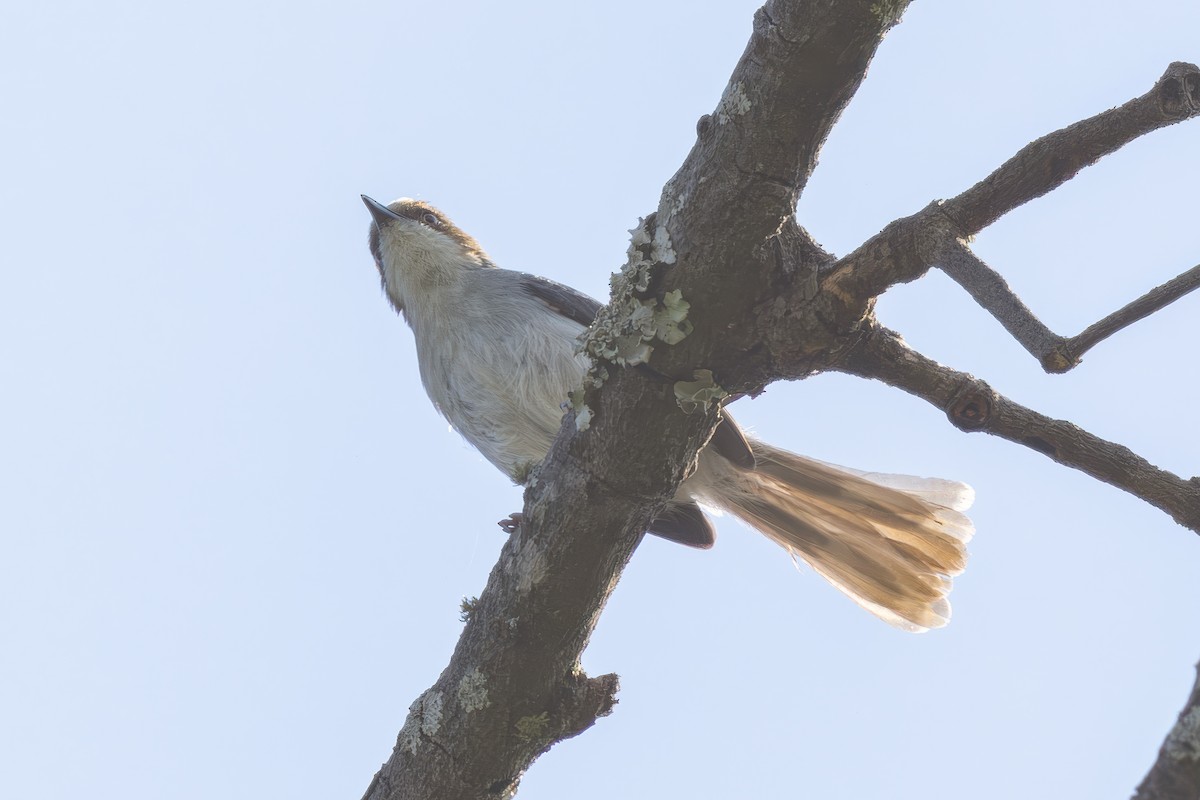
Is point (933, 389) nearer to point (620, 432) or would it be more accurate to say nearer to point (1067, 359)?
point (1067, 359)

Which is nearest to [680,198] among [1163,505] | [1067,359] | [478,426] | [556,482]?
[556,482]

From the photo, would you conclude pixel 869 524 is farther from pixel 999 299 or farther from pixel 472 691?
pixel 472 691

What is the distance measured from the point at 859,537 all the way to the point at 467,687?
8.68 ft

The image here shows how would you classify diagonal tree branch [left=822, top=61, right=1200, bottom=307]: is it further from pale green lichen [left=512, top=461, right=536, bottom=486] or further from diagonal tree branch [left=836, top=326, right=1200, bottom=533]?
pale green lichen [left=512, top=461, right=536, bottom=486]

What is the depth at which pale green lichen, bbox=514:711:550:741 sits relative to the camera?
10.3 ft

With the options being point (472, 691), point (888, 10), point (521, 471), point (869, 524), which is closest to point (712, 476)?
point (869, 524)

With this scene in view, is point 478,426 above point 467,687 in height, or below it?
above

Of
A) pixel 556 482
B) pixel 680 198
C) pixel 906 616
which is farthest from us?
pixel 906 616

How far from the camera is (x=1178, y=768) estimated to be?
62.1 inches

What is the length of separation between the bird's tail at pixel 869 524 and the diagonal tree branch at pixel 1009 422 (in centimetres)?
207

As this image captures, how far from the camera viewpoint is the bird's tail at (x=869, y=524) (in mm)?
5023

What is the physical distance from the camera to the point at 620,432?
287 cm

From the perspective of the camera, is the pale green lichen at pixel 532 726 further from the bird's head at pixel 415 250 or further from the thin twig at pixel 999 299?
the bird's head at pixel 415 250

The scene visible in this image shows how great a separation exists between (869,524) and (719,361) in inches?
104
